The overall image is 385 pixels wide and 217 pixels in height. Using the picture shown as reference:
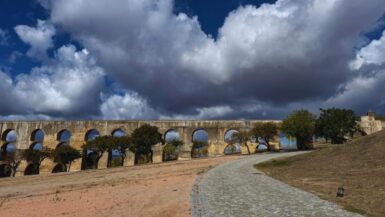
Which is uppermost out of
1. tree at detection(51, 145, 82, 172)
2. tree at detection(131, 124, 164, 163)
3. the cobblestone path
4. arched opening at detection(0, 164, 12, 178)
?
tree at detection(131, 124, 164, 163)

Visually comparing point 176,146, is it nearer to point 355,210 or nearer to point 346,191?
point 346,191

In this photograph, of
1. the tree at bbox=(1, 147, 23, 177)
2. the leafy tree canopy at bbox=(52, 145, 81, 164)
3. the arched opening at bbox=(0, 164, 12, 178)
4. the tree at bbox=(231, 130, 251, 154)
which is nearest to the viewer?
the leafy tree canopy at bbox=(52, 145, 81, 164)

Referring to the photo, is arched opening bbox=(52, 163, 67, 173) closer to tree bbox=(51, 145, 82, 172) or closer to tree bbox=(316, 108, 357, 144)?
tree bbox=(51, 145, 82, 172)

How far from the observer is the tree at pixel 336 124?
46.2 metres

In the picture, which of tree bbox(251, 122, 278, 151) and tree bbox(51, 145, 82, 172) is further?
tree bbox(51, 145, 82, 172)

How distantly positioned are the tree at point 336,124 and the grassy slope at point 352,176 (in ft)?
76.7

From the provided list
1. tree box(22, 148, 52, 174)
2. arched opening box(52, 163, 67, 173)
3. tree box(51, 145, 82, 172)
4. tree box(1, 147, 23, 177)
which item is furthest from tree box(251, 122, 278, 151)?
tree box(1, 147, 23, 177)

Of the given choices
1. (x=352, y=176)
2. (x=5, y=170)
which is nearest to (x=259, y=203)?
(x=352, y=176)

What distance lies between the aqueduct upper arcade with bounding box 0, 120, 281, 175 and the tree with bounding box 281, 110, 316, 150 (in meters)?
5.18

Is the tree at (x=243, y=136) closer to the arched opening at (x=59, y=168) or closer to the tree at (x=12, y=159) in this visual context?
the arched opening at (x=59, y=168)

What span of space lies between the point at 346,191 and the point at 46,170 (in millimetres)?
50174

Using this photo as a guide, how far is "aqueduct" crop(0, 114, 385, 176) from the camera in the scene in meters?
52.1

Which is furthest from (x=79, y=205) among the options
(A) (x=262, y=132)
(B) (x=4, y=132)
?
(B) (x=4, y=132)

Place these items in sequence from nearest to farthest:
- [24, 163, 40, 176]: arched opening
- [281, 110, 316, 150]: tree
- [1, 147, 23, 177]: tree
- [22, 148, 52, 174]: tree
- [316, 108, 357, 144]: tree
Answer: [281, 110, 316, 150]: tree
[316, 108, 357, 144]: tree
[22, 148, 52, 174]: tree
[1, 147, 23, 177]: tree
[24, 163, 40, 176]: arched opening
